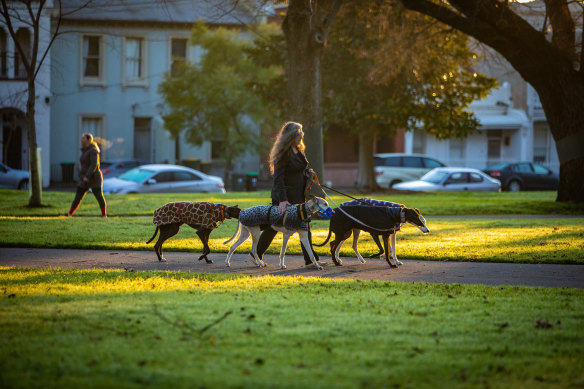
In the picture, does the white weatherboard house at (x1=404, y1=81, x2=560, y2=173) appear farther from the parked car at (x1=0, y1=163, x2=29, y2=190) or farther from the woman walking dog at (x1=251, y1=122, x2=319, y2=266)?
the woman walking dog at (x1=251, y1=122, x2=319, y2=266)

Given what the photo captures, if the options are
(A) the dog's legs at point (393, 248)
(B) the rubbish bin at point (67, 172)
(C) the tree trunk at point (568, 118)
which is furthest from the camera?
(B) the rubbish bin at point (67, 172)

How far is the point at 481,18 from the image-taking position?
19.4 m

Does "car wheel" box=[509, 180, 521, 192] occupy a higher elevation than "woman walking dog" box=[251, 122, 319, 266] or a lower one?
lower

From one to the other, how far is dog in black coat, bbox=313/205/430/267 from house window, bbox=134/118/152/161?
105 ft

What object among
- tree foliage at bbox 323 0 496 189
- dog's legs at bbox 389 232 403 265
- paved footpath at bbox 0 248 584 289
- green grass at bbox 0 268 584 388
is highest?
tree foliage at bbox 323 0 496 189

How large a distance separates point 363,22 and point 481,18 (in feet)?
25.7

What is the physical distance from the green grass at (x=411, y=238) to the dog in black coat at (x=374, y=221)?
1179mm

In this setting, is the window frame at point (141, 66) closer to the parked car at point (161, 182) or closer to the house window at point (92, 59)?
the house window at point (92, 59)

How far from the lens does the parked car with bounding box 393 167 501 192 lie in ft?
105

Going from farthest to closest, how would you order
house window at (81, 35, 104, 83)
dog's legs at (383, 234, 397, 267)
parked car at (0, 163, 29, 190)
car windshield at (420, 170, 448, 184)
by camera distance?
house window at (81, 35, 104, 83), car windshield at (420, 170, 448, 184), parked car at (0, 163, 29, 190), dog's legs at (383, 234, 397, 267)

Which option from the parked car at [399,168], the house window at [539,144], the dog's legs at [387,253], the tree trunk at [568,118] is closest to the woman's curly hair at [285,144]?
the dog's legs at [387,253]

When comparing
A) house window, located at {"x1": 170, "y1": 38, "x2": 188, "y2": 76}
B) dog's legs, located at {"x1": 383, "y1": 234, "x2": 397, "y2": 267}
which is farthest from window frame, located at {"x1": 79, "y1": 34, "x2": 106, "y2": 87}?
dog's legs, located at {"x1": 383, "y1": 234, "x2": 397, "y2": 267}

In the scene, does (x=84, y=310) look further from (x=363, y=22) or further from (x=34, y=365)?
(x=363, y=22)

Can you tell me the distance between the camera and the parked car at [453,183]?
31891 millimetres
